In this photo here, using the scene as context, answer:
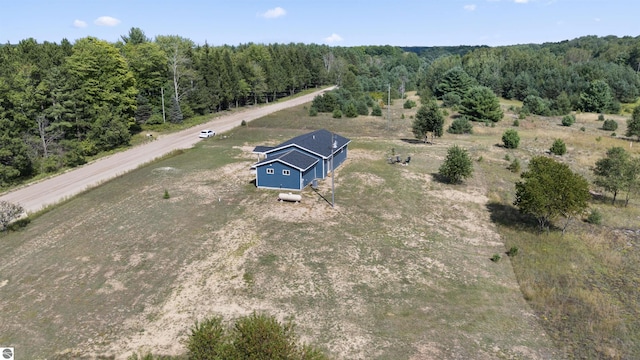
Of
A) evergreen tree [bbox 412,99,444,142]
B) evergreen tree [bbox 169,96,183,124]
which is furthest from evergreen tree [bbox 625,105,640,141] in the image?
evergreen tree [bbox 169,96,183,124]

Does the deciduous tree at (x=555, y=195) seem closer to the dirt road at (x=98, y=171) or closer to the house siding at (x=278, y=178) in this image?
the house siding at (x=278, y=178)

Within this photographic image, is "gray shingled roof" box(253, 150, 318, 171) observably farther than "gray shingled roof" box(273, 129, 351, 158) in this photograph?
No

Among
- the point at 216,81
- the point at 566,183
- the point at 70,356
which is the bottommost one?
the point at 70,356

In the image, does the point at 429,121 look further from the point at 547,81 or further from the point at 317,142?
the point at 547,81

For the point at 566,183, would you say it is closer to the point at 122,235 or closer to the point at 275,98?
the point at 122,235

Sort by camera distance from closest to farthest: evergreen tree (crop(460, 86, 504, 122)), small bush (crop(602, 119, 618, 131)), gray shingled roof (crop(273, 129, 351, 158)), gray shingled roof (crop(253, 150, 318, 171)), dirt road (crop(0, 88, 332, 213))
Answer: gray shingled roof (crop(253, 150, 318, 171)) < dirt road (crop(0, 88, 332, 213)) < gray shingled roof (crop(273, 129, 351, 158)) < small bush (crop(602, 119, 618, 131)) < evergreen tree (crop(460, 86, 504, 122))

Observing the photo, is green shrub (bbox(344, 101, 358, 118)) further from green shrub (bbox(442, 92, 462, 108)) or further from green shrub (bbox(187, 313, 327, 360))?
green shrub (bbox(187, 313, 327, 360))

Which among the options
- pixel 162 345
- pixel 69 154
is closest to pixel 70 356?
pixel 162 345
